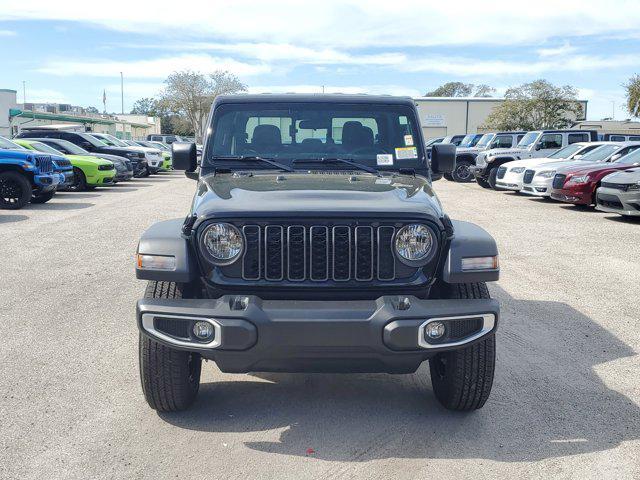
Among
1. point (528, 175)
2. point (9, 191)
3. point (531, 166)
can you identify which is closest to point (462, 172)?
point (531, 166)

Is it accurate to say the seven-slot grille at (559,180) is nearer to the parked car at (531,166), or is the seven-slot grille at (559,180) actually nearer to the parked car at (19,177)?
the parked car at (531,166)

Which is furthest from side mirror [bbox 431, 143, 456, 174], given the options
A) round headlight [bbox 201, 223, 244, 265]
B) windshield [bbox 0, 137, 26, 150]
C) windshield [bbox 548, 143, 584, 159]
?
windshield [bbox 548, 143, 584, 159]

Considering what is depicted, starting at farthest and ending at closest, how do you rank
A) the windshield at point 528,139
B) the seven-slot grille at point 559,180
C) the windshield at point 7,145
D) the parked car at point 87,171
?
1. the windshield at point 528,139
2. the parked car at point 87,171
3. the seven-slot grille at point 559,180
4. the windshield at point 7,145

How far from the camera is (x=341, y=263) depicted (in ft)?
13.1

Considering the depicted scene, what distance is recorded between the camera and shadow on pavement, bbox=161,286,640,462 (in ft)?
13.1

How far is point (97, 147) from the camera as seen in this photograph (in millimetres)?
25484

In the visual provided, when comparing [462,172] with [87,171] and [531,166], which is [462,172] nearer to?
[531,166]

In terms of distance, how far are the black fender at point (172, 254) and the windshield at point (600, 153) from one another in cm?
1573

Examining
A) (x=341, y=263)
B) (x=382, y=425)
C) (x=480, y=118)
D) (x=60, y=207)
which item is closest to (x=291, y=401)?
(x=382, y=425)

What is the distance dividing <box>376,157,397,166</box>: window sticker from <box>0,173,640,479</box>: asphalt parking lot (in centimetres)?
148

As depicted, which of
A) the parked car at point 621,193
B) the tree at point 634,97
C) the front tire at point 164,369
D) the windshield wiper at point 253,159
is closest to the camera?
the front tire at point 164,369

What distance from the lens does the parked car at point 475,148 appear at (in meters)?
26.4

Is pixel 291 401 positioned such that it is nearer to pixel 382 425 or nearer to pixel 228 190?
pixel 382 425

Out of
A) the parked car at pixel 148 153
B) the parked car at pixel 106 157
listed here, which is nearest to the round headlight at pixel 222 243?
the parked car at pixel 106 157
